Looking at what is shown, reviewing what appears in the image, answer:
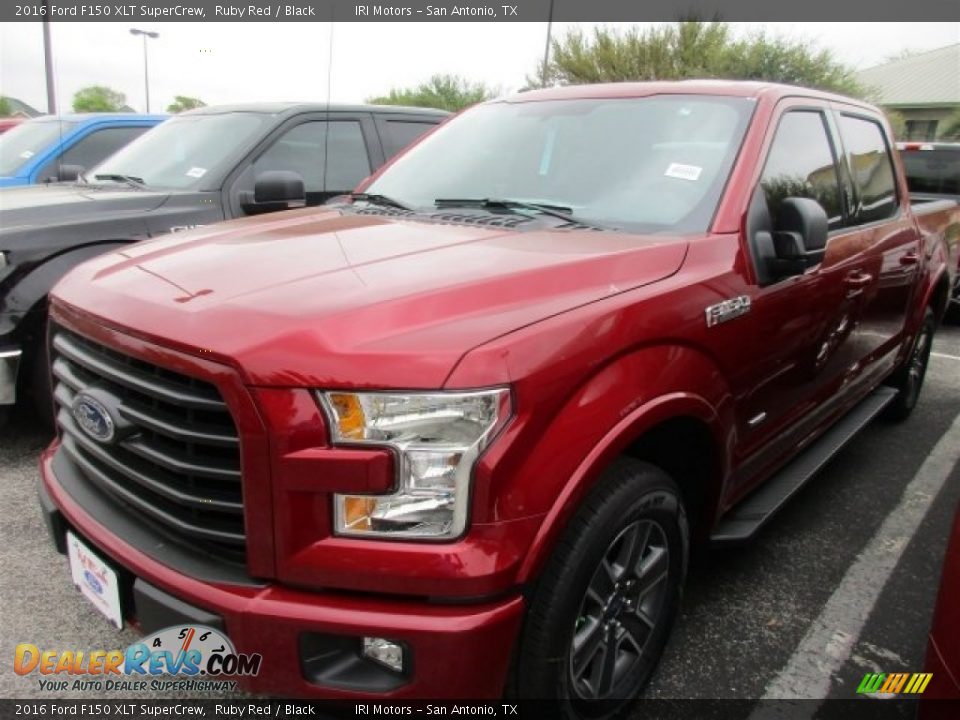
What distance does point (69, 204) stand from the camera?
13.5 feet

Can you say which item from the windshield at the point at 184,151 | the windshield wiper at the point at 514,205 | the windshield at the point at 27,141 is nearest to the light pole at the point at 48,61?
the windshield at the point at 27,141

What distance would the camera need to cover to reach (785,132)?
111 inches

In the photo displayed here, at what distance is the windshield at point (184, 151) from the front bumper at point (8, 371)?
61.6 inches

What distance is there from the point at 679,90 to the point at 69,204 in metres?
3.30

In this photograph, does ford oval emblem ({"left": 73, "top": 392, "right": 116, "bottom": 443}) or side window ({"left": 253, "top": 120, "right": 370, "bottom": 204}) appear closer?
ford oval emblem ({"left": 73, "top": 392, "right": 116, "bottom": 443})

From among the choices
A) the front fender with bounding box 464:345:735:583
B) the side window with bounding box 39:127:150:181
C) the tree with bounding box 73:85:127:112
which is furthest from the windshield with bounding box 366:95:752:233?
the tree with bounding box 73:85:127:112

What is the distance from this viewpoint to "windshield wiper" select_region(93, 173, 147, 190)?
4.83 meters

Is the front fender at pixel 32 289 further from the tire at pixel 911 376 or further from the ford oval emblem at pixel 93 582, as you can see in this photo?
the tire at pixel 911 376

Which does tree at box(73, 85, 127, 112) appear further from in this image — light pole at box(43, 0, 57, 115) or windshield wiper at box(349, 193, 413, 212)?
windshield wiper at box(349, 193, 413, 212)

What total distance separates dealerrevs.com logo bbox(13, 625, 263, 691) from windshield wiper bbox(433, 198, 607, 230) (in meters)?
1.65

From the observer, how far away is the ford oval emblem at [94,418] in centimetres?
185

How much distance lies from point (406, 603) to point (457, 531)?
197 millimetres

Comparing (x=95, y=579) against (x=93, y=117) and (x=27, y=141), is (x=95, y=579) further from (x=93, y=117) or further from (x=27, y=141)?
(x=27, y=141)

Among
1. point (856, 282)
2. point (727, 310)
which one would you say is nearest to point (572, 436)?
point (727, 310)
